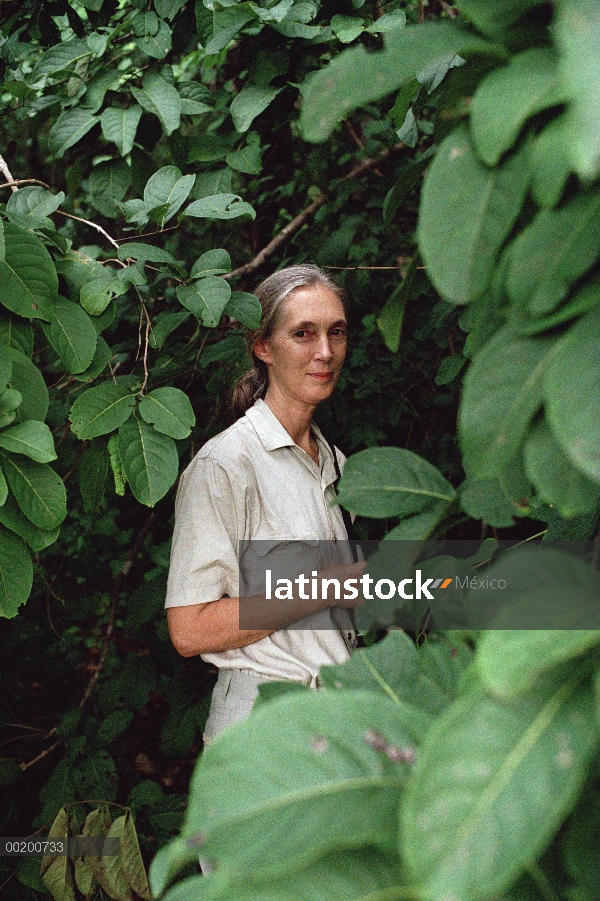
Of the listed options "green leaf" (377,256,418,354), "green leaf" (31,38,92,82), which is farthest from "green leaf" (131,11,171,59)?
"green leaf" (377,256,418,354)

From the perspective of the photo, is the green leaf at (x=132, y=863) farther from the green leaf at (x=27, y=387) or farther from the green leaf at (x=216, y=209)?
the green leaf at (x=216, y=209)

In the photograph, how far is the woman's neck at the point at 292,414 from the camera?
2166mm

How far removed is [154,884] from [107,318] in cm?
123

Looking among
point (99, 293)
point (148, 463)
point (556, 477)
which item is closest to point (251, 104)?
point (99, 293)

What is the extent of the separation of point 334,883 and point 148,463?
1170mm

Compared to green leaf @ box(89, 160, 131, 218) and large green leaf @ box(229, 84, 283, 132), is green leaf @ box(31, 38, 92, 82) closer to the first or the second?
green leaf @ box(89, 160, 131, 218)

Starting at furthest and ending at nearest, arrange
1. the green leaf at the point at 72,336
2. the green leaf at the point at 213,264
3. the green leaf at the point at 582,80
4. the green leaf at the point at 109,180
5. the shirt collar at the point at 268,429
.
→ the green leaf at the point at 109,180, the shirt collar at the point at 268,429, the green leaf at the point at 213,264, the green leaf at the point at 72,336, the green leaf at the point at 582,80

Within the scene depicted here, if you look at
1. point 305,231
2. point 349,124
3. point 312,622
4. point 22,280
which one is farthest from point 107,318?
point 349,124

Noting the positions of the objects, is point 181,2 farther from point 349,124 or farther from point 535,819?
point 535,819

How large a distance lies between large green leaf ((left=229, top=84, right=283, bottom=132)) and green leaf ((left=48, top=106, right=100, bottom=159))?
0.38 m

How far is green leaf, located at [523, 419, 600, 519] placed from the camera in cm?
62

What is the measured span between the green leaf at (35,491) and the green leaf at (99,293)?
333 mm

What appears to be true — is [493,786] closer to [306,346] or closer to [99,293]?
[99,293]

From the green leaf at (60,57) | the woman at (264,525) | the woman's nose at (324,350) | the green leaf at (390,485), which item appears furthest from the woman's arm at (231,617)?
the green leaf at (60,57)
